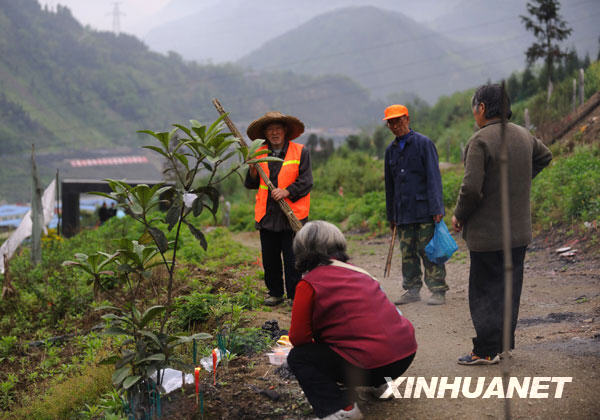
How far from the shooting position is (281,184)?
18.7ft

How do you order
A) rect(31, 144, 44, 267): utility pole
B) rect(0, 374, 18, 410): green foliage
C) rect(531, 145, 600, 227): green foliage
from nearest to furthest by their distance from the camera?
rect(0, 374, 18, 410): green foliage → rect(531, 145, 600, 227): green foliage → rect(31, 144, 44, 267): utility pole

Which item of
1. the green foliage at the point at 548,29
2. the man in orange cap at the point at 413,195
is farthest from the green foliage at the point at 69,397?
the green foliage at the point at 548,29

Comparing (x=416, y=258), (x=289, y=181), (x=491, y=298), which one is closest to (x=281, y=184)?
(x=289, y=181)

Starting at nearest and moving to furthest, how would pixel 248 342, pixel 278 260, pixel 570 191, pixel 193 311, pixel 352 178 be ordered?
Answer: 1. pixel 248 342
2. pixel 193 311
3. pixel 278 260
4. pixel 570 191
5. pixel 352 178

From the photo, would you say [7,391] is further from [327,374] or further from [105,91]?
[105,91]

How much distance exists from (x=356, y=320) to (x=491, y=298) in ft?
4.37

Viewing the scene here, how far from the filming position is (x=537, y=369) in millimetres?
3816

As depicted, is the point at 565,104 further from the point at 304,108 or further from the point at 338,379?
the point at 304,108

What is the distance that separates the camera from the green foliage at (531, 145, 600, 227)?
868cm

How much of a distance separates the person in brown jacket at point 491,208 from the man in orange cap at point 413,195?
1721 mm

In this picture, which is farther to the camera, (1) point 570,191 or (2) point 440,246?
(1) point 570,191

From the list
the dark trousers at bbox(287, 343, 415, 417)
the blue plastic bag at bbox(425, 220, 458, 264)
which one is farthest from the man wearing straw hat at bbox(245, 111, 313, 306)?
the dark trousers at bbox(287, 343, 415, 417)

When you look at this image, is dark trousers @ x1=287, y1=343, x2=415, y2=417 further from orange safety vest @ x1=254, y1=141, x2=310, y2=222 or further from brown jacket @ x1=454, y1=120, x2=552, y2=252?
orange safety vest @ x1=254, y1=141, x2=310, y2=222

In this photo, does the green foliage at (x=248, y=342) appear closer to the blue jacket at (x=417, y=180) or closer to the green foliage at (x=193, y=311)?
the green foliage at (x=193, y=311)
